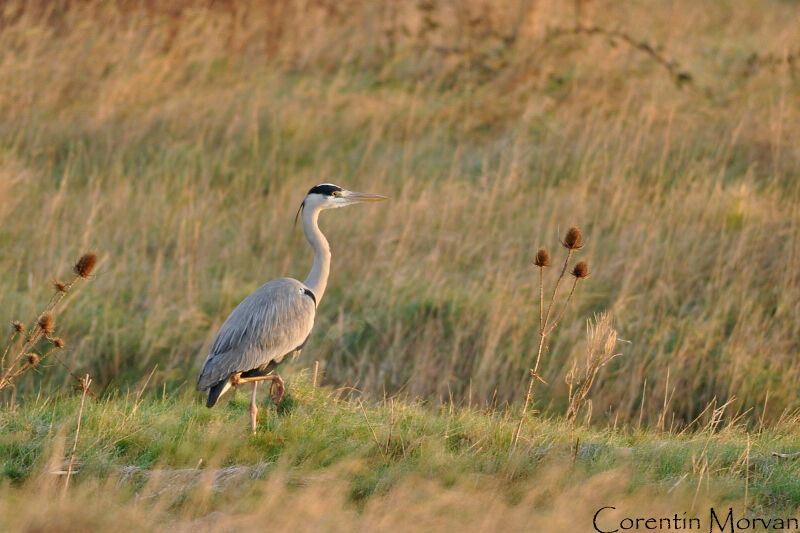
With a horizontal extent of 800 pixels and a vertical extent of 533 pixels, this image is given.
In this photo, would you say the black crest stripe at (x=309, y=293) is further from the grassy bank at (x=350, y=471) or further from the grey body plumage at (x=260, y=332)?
the grassy bank at (x=350, y=471)

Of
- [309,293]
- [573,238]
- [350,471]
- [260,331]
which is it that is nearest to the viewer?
[573,238]

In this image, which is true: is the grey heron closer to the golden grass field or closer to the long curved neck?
the long curved neck

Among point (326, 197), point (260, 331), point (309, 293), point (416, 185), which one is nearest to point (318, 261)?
point (309, 293)

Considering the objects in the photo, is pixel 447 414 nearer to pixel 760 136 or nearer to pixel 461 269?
pixel 461 269

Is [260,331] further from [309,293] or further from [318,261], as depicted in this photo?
[318,261]

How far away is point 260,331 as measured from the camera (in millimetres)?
4977

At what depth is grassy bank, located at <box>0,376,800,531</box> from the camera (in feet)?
11.9

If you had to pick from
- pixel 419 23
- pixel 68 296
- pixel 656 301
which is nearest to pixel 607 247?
pixel 656 301

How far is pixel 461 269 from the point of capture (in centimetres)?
733

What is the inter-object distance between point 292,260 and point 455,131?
273 cm

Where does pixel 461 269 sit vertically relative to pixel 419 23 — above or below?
below

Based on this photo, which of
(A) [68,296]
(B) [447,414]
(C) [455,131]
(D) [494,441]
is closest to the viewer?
Result: (D) [494,441]

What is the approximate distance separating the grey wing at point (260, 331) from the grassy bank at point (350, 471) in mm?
249

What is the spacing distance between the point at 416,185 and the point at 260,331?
3.53m
